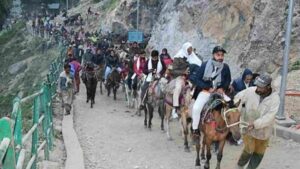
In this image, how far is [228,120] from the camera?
30.6ft

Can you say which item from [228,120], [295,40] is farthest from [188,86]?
[295,40]

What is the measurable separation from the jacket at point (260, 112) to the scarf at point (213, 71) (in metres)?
1.13

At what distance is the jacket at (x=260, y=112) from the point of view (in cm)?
834

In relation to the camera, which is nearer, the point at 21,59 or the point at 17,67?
the point at 17,67

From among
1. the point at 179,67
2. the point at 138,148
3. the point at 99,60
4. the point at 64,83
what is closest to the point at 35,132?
the point at 138,148

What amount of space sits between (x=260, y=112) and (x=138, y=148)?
4.73 meters

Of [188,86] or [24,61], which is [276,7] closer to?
[188,86]

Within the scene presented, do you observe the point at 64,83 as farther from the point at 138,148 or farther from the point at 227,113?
the point at 227,113

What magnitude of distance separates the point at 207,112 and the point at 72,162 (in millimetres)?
2838

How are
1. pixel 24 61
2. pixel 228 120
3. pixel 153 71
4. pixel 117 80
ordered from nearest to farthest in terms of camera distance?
pixel 228 120, pixel 153 71, pixel 117 80, pixel 24 61

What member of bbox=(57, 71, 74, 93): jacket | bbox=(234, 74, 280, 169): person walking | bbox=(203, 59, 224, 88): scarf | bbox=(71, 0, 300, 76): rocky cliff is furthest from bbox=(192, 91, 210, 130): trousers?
bbox=(71, 0, 300, 76): rocky cliff

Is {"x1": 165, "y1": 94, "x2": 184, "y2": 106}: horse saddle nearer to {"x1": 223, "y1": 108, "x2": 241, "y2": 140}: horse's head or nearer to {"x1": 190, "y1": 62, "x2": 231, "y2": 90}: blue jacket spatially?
{"x1": 190, "y1": 62, "x2": 231, "y2": 90}: blue jacket

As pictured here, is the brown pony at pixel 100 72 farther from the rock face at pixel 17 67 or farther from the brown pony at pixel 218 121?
the rock face at pixel 17 67

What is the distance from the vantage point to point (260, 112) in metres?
8.49
